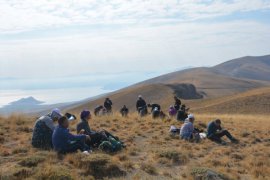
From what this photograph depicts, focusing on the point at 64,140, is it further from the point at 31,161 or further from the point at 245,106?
the point at 245,106

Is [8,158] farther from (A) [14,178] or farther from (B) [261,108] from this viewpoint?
(B) [261,108]

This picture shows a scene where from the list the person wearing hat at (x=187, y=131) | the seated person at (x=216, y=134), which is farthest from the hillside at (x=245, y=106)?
the person wearing hat at (x=187, y=131)

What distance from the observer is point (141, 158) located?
1410cm

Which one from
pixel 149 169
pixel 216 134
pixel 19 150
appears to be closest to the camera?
pixel 149 169

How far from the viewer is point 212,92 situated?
425 feet

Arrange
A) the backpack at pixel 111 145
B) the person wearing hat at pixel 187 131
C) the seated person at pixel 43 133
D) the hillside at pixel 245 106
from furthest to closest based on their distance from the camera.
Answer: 1. the hillside at pixel 245 106
2. the person wearing hat at pixel 187 131
3. the seated person at pixel 43 133
4. the backpack at pixel 111 145

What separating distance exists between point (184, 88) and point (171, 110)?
79226 millimetres

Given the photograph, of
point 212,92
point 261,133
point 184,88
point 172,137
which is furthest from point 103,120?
point 212,92

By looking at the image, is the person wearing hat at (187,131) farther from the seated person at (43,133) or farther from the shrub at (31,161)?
the shrub at (31,161)

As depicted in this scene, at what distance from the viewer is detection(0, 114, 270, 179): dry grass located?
11.4 meters

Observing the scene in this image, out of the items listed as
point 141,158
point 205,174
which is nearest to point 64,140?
point 141,158

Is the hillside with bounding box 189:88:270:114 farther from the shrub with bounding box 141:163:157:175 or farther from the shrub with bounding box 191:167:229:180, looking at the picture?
the shrub with bounding box 191:167:229:180

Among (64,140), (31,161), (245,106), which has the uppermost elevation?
(64,140)

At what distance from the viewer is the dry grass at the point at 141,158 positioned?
11.4 metres
